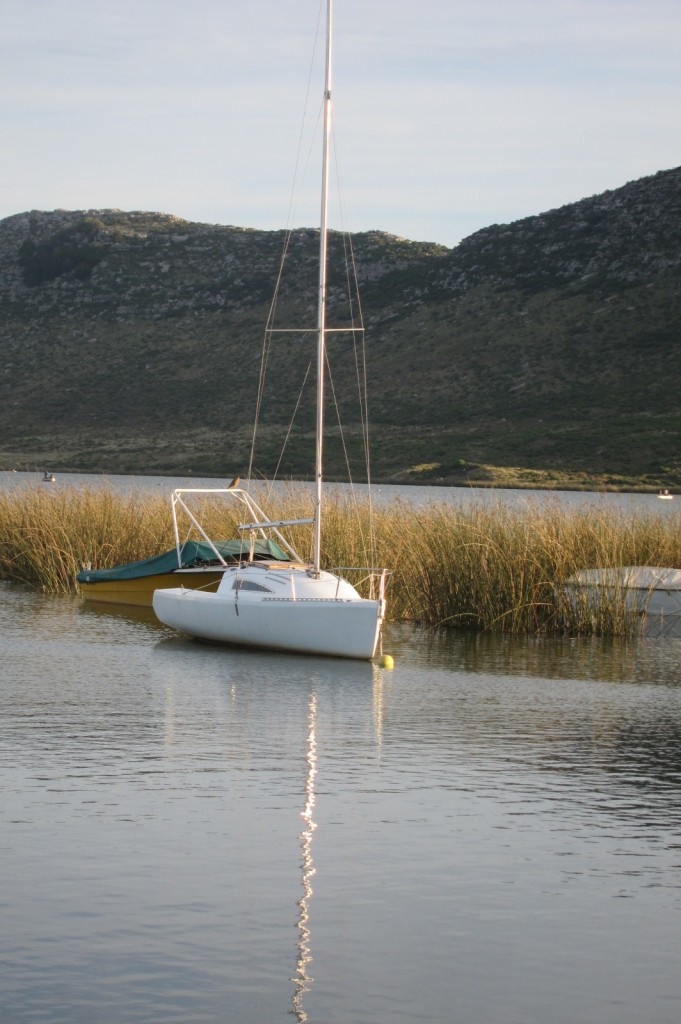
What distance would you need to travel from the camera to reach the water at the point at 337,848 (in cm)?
600

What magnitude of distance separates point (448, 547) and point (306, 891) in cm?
1145

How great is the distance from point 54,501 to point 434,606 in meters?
7.70

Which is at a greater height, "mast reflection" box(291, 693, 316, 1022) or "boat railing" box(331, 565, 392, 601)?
"boat railing" box(331, 565, 392, 601)

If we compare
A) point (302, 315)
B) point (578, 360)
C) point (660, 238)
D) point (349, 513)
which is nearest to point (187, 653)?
point (349, 513)

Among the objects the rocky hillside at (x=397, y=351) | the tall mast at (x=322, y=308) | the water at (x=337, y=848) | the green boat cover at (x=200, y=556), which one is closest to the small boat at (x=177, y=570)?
the green boat cover at (x=200, y=556)

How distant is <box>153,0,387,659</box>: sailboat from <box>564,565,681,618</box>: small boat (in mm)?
3082

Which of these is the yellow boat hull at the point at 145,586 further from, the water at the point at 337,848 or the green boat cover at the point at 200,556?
the water at the point at 337,848

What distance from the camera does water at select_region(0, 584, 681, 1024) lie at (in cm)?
600

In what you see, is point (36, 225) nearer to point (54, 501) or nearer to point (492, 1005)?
point (54, 501)

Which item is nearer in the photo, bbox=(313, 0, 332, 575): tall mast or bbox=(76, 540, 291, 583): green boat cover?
bbox=(313, 0, 332, 575): tall mast

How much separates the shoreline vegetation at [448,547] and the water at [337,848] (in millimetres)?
3807

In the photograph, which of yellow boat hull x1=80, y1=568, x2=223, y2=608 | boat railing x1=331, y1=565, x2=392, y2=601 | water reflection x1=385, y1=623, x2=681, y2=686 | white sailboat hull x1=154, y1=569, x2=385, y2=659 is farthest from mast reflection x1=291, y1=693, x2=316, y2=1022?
yellow boat hull x1=80, y1=568, x2=223, y2=608

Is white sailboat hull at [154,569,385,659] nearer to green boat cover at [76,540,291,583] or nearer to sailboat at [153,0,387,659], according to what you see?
sailboat at [153,0,387,659]

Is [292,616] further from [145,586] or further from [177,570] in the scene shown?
[145,586]
